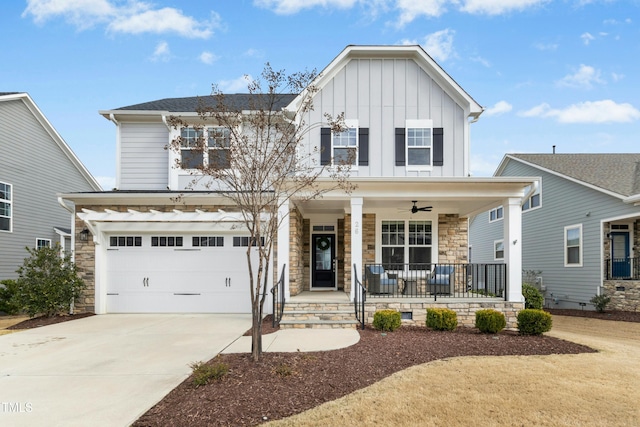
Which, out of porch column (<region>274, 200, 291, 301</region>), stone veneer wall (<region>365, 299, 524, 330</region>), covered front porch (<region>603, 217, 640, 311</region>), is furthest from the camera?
covered front porch (<region>603, 217, 640, 311</region>)

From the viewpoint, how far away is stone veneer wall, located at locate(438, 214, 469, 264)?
1318cm

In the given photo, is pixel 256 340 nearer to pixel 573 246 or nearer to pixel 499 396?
pixel 499 396

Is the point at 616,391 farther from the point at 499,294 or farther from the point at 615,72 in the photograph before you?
the point at 615,72

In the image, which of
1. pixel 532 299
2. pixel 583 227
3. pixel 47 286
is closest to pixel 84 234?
pixel 47 286

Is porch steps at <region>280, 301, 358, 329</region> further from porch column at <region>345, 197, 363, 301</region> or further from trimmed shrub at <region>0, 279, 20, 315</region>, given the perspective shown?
trimmed shrub at <region>0, 279, 20, 315</region>

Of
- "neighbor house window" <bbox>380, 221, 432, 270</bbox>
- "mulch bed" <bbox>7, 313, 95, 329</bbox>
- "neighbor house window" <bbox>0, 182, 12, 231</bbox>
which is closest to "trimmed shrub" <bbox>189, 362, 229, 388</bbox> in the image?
"mulch bed" <bbox>7, 313, 95, 329</bbox>

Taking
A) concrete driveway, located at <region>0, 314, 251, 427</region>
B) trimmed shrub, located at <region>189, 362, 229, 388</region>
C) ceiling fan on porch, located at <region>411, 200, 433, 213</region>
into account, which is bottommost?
concrete driveway, located at <region>0, 314, 251, 427</region>

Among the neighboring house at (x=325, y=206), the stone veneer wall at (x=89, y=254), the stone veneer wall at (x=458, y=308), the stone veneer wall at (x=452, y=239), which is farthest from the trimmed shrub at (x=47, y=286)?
the stone veneer wall at (x=452, y=239)

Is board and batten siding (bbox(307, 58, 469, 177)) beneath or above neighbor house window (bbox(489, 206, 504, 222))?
above

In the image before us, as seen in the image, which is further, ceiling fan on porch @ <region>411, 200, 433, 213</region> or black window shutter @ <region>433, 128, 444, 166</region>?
black window shutter @ <region>433, 128, 444, 166</region>

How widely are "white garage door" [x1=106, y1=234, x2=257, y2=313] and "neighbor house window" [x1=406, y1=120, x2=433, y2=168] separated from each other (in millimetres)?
5298

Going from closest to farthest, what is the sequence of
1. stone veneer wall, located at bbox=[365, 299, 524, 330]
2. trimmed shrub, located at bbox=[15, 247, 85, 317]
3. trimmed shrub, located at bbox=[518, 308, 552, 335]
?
trimmed shrub, located at bbox=[518, 308, 552, 335] < stone veneer wall, located at bbox=[365, 299, 524, 330] < trimmed shrub, located at bbox=[15, 247, 85, 317]

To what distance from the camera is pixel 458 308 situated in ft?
33.3

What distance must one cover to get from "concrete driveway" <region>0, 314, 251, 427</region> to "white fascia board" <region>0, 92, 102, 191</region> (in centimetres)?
976
